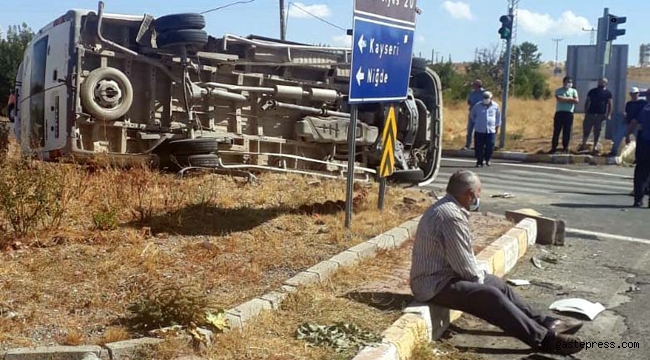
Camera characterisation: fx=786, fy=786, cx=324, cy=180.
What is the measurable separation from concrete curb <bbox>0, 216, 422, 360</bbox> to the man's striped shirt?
0.85 meters

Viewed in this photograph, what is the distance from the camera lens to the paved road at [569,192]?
1080cm

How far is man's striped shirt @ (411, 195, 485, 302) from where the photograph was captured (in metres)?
5.42

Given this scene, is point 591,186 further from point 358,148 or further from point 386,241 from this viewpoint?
point 386,241

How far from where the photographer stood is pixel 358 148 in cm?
1117

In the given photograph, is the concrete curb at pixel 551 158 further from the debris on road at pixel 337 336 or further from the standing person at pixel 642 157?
the debris on road at pixel 337 336

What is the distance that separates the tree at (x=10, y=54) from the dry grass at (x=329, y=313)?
90.9 ft

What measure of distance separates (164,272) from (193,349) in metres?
1.59

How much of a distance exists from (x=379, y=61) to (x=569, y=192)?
22.4 ft

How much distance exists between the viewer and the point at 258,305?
16.9 ft

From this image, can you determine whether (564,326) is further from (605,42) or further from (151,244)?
(605,42)

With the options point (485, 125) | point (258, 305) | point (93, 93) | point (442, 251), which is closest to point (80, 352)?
point (258, 305)

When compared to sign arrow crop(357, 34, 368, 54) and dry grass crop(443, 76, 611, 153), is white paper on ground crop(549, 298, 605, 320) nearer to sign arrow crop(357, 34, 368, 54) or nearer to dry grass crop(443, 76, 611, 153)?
sign arrow crop(357, 34, 368, 54)

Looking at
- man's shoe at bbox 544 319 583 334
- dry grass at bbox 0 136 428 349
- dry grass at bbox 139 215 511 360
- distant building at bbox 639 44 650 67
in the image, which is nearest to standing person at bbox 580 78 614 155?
dry grass at bbox 0 136 428 349

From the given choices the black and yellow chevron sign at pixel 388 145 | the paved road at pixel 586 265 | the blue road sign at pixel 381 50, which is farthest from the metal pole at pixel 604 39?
the black and yellow chevron sign at pixel 388 145
